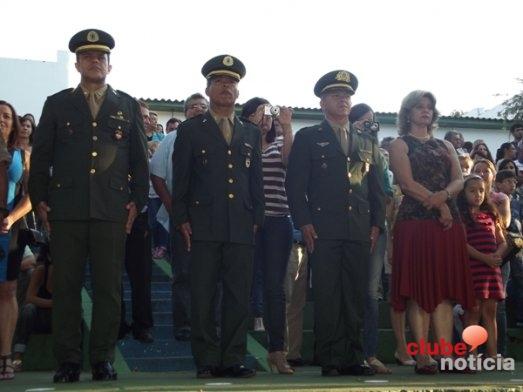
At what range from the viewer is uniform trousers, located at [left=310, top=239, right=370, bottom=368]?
661 cm

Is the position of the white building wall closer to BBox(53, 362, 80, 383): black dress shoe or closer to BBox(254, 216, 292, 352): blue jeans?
BBox(254, 216, 292, 352): blue jeans

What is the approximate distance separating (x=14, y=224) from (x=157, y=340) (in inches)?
67.0

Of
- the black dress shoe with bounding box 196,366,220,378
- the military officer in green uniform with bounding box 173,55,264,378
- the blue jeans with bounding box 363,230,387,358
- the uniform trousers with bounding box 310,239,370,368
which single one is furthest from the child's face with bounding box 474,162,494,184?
the black dress shoe with bounding box 196,366,220,378

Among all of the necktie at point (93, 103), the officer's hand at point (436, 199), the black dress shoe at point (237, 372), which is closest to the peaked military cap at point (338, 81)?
the officer's hand at point (436, 199)

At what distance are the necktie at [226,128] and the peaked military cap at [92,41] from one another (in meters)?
0.93

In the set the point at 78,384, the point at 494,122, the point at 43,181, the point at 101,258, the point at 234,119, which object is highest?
the point at 494,122

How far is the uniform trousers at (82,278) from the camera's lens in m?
5.95

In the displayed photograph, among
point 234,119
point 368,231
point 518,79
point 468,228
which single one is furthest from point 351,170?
point 518,79

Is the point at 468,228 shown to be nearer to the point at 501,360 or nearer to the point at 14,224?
the point at 501,360

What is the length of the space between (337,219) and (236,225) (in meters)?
0.76

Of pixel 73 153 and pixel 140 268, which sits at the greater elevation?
pixel 73 153

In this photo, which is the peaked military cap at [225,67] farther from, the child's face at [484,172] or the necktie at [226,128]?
the child's face at [484,172]

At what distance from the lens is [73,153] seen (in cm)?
600
